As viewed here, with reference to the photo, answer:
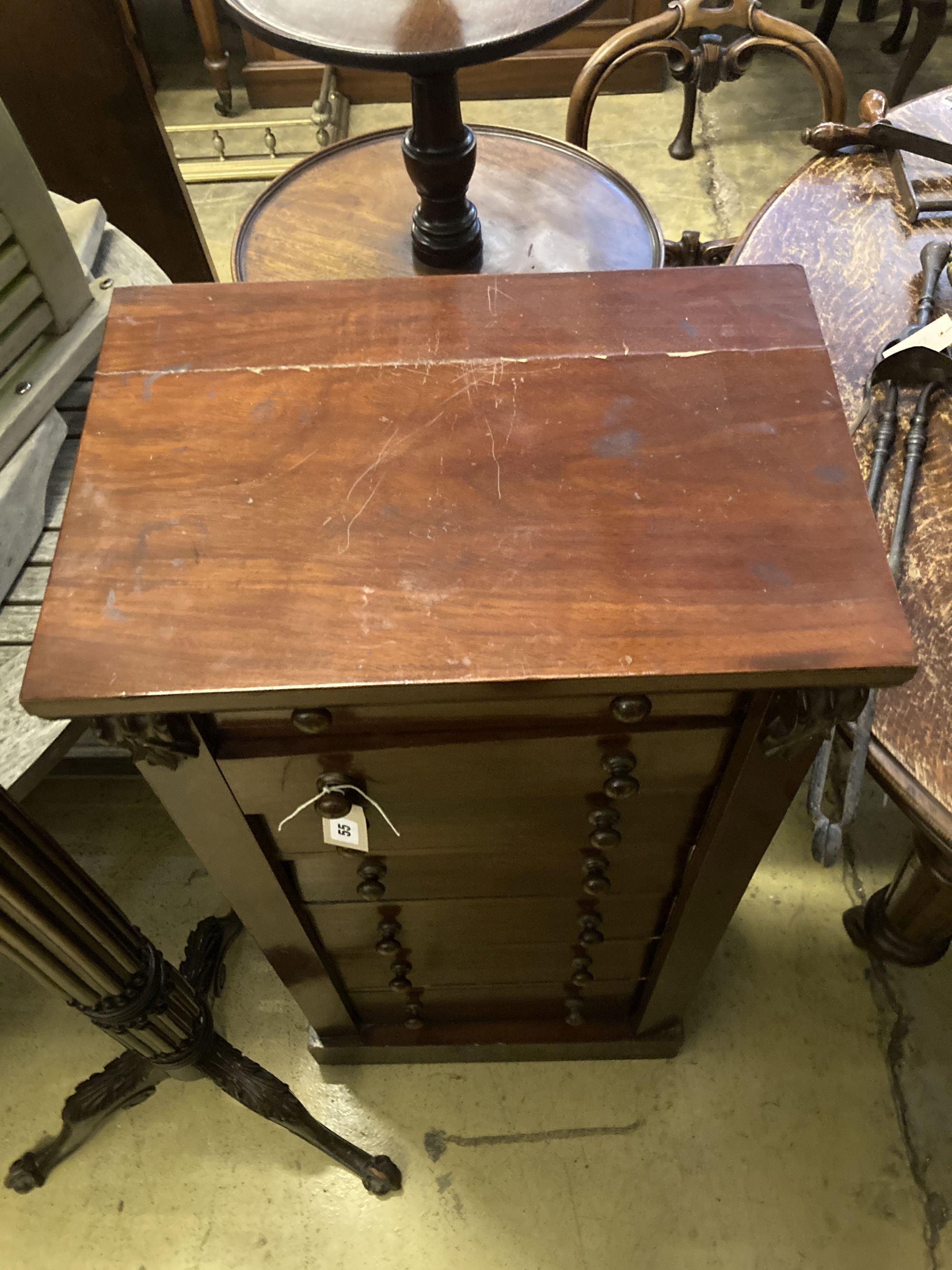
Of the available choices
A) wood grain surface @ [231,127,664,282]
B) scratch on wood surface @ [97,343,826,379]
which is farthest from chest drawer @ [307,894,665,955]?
wood grain surface @ [231,127,664,282]

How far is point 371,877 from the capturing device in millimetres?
906

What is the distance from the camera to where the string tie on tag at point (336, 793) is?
75 centimetres

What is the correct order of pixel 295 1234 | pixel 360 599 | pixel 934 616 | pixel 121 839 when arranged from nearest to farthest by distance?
pixel 360 599, pixel 934 616, pixel 295 1234, pixel 121 839

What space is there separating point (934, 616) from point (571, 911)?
20.1 inches

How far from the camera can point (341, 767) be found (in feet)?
2.44

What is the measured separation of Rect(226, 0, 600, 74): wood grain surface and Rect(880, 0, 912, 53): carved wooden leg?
2606 mm

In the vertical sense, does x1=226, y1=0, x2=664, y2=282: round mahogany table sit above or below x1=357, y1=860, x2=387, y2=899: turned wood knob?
above

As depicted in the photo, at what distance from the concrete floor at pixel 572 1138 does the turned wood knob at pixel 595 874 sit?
601 mm

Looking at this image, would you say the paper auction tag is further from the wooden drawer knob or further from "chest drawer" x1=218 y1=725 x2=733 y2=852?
the wooden drawer knob

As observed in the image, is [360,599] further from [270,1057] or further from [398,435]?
[270,1057]

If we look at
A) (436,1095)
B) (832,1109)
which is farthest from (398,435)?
(832,1109)

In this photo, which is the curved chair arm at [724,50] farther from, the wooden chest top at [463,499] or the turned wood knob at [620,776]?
the turned wood knob at [620,776]

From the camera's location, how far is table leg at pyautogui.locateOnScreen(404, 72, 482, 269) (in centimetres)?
108

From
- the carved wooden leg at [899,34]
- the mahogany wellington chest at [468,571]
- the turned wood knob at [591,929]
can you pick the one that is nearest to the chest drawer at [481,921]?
the turned wood knob at [591,929]
